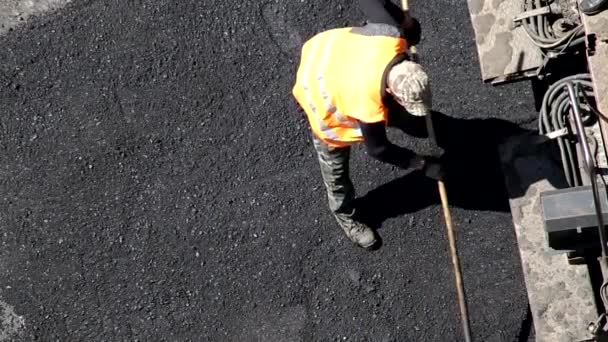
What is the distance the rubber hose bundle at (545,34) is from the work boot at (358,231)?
1655 mm

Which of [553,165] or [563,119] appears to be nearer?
[563,119]

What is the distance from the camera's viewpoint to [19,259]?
6.30 metres

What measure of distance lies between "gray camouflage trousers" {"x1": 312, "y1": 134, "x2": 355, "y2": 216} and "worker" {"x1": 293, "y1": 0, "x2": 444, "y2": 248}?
0.20 m

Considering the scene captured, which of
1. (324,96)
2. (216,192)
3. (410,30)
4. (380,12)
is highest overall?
(380,12)

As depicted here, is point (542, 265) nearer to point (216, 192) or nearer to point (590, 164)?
point (590, 164)

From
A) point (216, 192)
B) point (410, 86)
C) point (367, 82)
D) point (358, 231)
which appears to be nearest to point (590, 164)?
point (410, 86)

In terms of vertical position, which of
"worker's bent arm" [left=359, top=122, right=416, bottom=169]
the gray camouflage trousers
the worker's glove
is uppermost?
the worker's glove

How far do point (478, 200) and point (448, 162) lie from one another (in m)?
0.32

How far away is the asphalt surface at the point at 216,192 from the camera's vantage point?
6.07 metres

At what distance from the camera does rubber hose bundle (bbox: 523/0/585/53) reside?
5035 millimetres

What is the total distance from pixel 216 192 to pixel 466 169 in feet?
5.55

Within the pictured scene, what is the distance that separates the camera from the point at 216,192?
20.5 feet

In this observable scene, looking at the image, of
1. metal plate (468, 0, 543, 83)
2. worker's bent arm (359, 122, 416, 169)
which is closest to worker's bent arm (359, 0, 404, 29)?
worker's bent arm (359, 122, 416, 169)

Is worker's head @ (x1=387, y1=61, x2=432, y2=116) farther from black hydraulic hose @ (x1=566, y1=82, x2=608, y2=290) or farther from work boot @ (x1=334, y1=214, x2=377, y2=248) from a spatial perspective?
work boot @ (x1=334, y1=214, x2=377, y2=248)
